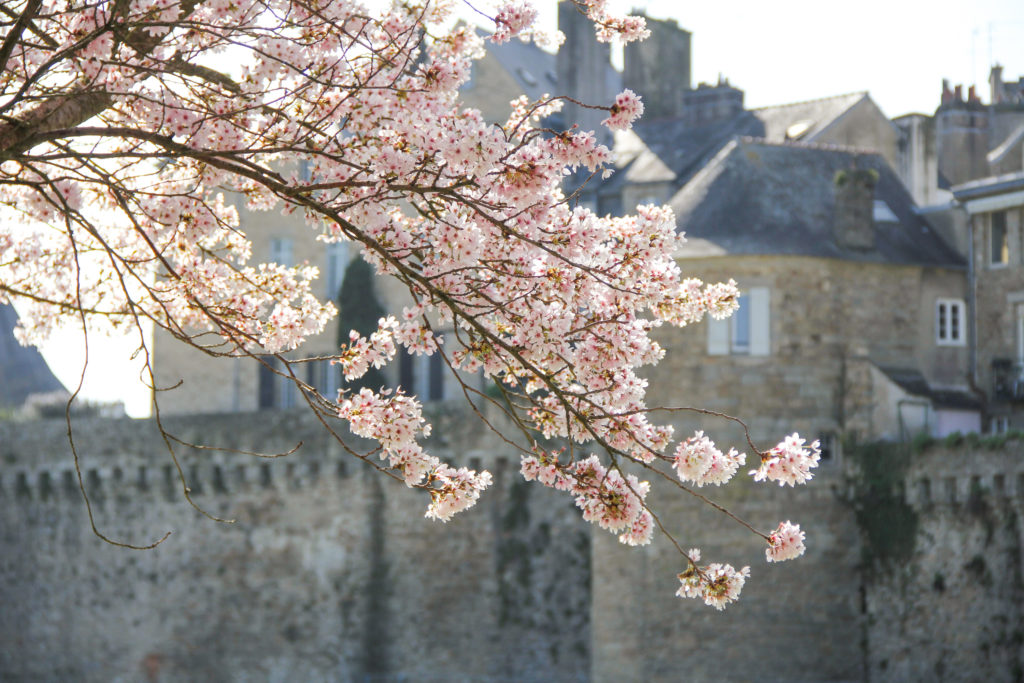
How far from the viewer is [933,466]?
80.8ft

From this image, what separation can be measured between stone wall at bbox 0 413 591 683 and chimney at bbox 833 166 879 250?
20.0 ft

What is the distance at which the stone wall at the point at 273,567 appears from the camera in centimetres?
2869

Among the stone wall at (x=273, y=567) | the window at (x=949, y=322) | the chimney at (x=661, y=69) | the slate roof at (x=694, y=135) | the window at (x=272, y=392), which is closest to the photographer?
the window at (x=949, y=322)

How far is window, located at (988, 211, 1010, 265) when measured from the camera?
27859mm

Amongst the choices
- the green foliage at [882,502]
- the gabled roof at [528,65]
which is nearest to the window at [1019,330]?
the green foliage at [882,502]

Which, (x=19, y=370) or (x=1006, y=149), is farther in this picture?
(x=19, y=370)

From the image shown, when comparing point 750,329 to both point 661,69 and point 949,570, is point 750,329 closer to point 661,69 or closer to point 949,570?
point 949,570

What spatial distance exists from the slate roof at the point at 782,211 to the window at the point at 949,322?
2.05ft

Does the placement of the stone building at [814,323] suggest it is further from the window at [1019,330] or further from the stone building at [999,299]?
the window at [1019,330]

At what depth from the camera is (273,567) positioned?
31.6 metres

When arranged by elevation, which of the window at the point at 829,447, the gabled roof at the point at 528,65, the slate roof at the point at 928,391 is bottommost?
the window at the point at 829,447

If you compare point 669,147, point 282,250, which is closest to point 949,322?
point 669,147

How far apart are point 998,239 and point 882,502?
548 centimetres

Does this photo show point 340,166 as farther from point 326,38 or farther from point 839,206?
point 839,206
